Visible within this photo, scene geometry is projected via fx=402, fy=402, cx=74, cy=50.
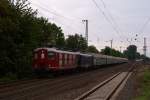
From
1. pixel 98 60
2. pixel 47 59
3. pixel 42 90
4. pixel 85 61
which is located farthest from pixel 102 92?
pixel 98 60

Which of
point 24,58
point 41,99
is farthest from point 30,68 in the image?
point 41,99

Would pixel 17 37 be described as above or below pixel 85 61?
above

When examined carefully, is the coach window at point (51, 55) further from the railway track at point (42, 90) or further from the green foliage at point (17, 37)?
the railway track at point (42, 90)

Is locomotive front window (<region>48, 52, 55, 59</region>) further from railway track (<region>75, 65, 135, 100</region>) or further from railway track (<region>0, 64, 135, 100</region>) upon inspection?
railway track (<region>75, 65, 135, 100</region>)

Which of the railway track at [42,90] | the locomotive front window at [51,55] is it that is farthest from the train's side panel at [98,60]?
the railway track at [42,90]

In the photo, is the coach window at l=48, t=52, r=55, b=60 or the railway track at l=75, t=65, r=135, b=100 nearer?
the railway track at l=75, t=65, r=135, b=100

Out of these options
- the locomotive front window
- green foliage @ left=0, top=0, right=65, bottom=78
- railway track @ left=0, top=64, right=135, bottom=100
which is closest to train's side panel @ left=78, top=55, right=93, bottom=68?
green foliage @ left=0, top=0, right=65, bottom=78

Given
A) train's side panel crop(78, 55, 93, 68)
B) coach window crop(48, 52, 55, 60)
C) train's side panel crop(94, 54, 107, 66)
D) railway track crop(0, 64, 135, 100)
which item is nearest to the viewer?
railway track crop(0, 64, 135, 100)

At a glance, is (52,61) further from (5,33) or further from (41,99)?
(41,99)

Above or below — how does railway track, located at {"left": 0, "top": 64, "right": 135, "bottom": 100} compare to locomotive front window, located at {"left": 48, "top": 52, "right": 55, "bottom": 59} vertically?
below

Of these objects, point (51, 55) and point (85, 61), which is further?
point (85, 61)

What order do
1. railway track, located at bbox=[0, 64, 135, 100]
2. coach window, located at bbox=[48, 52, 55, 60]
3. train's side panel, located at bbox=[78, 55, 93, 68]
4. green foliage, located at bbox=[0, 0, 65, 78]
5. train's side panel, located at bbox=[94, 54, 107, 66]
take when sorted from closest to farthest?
railway track, located at bbox=[0, 64, 135, 100] < green foliage, located at bbox=[0, 0, 65, 78] < coach window, located at bbox=[48, 52, 55, 60] < train's side panel, located at bbox=[78, 55, 93, 68] < train's side panel, located at bbox=[94, 54, 107, 66]

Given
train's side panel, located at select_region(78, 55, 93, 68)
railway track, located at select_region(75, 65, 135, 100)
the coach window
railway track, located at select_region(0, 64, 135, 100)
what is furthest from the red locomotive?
train's side panel, located at select_region(78, 55, 93, 68)

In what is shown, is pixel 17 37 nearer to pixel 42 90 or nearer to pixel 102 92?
pixel 42 90
